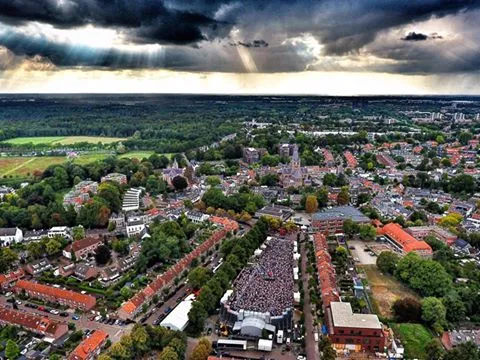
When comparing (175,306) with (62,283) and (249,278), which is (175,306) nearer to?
(249,278)

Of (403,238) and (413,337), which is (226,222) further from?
(413,337)

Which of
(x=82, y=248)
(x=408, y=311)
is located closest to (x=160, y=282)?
(x=82, y=248)

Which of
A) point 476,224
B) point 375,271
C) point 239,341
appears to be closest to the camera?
point 239,341

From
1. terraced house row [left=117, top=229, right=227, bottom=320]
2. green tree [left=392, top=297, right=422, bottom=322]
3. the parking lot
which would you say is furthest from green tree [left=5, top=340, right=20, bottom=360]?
the parking lot

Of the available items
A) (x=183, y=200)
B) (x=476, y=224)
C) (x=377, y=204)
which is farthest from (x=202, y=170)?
(x=476, y=224)

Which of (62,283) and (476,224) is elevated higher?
(476,224)

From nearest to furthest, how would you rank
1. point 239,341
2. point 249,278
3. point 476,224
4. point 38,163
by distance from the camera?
point 239,341 < point 249,278 < point 476,224 < point 38,163
